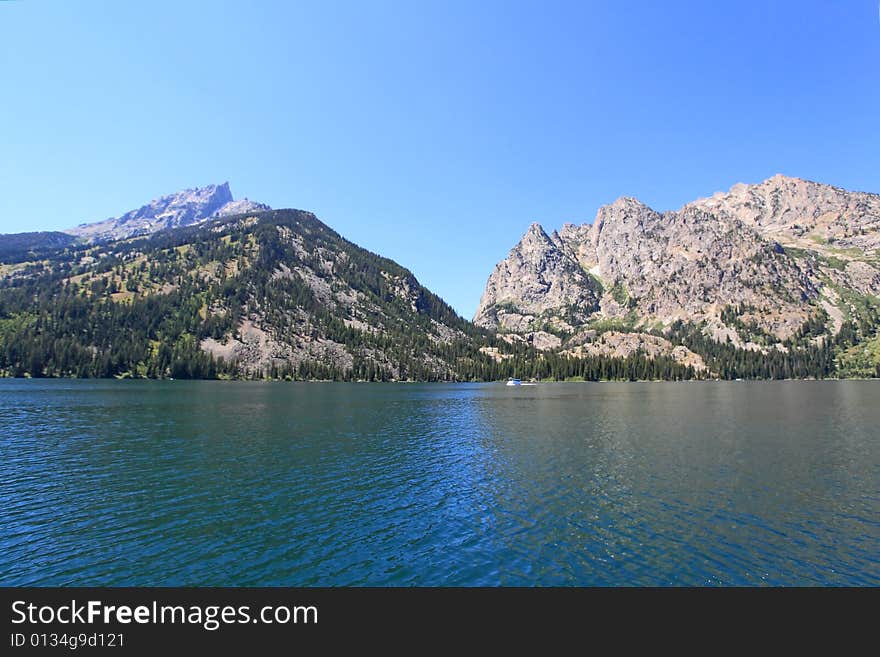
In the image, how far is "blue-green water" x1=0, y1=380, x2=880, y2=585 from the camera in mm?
29828

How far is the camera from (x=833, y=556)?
105ft

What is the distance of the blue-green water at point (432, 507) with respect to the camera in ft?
97.9

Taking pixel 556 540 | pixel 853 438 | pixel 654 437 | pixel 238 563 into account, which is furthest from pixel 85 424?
pixel 853 438

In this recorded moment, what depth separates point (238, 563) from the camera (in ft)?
99.5

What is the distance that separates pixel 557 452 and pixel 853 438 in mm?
56378

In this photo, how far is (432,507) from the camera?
141 ft
